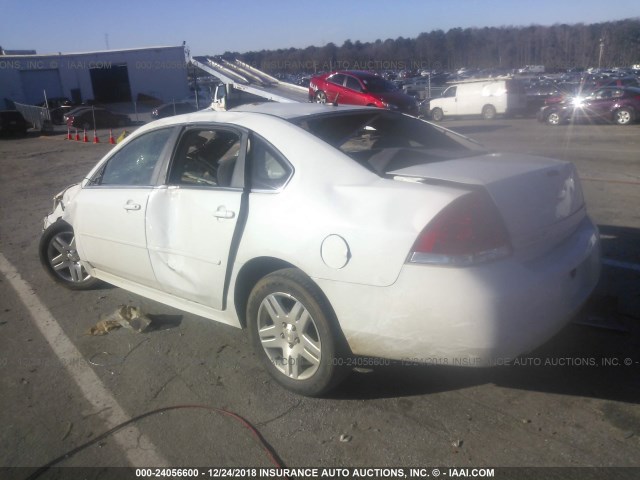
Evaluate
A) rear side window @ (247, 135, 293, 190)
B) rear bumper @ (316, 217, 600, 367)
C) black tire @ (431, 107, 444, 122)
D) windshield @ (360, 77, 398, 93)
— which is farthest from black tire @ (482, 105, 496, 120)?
rear bumper @ (316, 217, 600, 367)

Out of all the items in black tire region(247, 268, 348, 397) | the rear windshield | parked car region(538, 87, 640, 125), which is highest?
the rear windshield

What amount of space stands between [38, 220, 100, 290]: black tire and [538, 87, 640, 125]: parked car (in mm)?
19530

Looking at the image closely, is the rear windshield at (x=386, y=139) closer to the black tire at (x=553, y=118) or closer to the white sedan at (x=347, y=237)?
the white sedan at (x=347, y=237)

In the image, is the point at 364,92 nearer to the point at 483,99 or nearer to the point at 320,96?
the point at 320,96

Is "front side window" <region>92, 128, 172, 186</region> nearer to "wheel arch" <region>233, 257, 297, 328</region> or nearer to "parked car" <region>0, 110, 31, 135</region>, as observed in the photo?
"wheel arch" <region>233, 257, 297, 328</region>

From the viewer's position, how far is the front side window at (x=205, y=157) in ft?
12.1

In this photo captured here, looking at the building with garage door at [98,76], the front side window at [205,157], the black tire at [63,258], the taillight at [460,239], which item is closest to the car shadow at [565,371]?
the taillight at [460,239]

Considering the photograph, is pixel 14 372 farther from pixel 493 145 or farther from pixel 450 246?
pixel 493 145

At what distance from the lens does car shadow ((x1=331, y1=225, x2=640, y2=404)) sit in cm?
319

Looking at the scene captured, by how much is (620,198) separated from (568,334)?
4687mm

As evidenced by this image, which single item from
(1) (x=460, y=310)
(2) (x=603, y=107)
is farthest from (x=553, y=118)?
(1) (x=460, y=310)

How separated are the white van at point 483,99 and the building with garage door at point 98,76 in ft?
100

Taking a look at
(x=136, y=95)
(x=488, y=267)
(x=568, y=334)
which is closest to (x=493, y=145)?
(x=568, y=334)

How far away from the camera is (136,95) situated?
2028 inches
